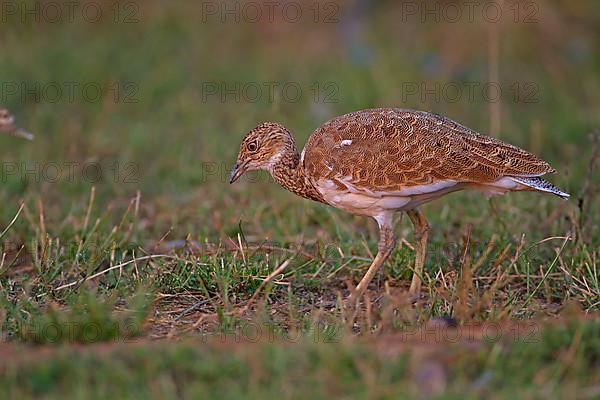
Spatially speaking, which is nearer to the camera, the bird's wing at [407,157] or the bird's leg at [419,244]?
the bird's wing at [407,157]

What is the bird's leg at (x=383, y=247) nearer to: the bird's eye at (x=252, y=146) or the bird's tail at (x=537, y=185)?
the bird's tail at (x=537, y=185)

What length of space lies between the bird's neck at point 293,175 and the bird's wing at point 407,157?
0.09 m

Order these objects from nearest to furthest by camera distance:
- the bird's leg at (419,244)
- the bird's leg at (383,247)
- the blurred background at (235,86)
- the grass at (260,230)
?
the grass at (260,230), the bird's leg at (383,247), the bird's leg at (419,244), the blurred background at (235,86)

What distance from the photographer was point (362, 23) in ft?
38.1

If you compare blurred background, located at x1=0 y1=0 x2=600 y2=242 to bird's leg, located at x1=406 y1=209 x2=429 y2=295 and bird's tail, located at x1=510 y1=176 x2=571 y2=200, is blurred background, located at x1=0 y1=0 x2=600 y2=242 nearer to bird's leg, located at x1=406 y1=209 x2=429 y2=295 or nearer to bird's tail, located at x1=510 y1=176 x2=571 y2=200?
bird's leg, located at x1=406 y1=209 x2=429 y2=295

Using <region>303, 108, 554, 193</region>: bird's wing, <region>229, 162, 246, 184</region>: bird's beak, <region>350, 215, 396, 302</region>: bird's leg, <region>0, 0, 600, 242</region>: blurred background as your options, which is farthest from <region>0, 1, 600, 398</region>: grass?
<region>303, 108, 554, 193</region>: bird's wing

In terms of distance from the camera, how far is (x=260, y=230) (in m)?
6.75

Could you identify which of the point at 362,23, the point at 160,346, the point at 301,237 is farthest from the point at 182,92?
the point at 160,346

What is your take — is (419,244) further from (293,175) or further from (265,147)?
(265,147)

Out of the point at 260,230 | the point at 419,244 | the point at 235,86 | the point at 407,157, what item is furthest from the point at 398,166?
the point at 235,86

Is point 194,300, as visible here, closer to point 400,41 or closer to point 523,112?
point 523,112

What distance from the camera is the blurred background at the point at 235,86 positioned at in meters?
7.66

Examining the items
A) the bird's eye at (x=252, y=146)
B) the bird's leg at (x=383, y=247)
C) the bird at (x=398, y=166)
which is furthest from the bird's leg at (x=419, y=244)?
the bird's eye at (x=252, y=146)

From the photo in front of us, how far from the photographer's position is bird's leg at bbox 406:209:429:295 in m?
5.57
